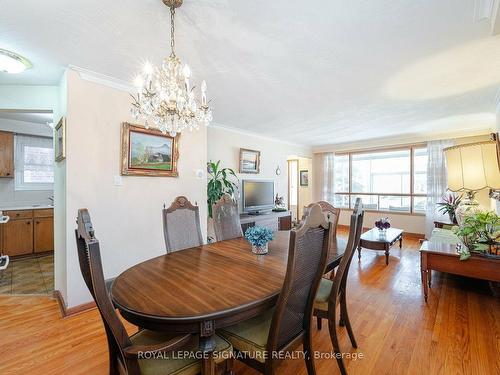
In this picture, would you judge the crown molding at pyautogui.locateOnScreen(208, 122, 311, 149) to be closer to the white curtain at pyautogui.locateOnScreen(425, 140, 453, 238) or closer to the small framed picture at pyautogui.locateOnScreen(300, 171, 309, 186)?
the small framed picture at pyautogui.locateOnScreen(300, 171, 309, 186)

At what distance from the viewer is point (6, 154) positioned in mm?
4125

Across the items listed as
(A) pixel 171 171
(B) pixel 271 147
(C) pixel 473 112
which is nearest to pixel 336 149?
(B) pixel 271 147

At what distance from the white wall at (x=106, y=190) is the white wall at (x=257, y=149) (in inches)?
Result: 67.4

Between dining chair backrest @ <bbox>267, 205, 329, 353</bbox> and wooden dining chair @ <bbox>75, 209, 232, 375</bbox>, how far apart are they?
30 cm

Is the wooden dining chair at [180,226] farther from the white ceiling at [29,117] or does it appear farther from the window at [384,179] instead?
the window at [384,179]

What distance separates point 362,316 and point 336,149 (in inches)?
204

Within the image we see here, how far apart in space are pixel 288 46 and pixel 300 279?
1.83 metres

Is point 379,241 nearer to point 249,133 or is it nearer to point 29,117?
point 249,133

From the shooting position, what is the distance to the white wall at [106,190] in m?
2.34

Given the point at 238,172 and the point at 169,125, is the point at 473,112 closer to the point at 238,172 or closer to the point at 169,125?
the point at 238,172

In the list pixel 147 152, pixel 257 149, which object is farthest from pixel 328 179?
pixel 147 152

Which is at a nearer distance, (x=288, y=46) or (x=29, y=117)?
(x=288, y=46)

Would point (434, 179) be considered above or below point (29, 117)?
below

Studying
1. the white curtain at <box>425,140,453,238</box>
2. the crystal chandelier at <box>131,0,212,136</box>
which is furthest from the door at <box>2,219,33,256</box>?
the white curtain at <box>425,140,453,238</box>
